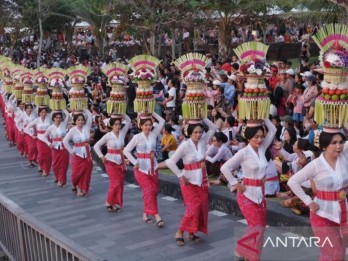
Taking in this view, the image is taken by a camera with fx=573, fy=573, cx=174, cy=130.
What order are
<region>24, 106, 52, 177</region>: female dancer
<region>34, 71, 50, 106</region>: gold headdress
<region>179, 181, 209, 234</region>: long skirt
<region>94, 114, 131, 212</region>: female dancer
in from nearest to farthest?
<region>179, 181, 209, 234</region>: long skirt → <region>94, 114, 131, 212</region>: female dancer → <region>24, 106, 52, 177</region>: female dancer → <region>34, 71, 50, 106</region>: gold headdress

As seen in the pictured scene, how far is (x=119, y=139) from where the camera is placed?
8.93 m

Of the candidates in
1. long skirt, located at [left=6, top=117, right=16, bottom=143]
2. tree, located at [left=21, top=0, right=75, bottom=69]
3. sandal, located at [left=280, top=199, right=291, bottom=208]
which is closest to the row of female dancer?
sandal, located at [left=280, top=199, right=291, bottom=208]

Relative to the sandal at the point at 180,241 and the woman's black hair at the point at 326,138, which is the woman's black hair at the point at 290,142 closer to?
the sandal at the point at 180,241

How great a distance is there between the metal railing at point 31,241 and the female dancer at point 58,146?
472 cm

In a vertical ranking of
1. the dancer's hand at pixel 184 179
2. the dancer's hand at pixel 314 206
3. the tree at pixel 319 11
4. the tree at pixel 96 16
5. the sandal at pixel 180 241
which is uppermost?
the tree at pixel 96 16

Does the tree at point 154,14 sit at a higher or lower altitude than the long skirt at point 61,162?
higher

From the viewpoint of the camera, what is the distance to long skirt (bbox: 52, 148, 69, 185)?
36.6 ft

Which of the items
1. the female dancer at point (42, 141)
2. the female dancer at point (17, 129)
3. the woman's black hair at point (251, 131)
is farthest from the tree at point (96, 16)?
the woman's black hair at point (251, 131)

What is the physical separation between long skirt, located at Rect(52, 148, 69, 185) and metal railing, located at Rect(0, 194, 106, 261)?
186 inches

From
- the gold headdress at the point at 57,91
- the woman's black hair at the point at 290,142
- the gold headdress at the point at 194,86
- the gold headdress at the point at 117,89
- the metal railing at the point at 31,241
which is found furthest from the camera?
the gold headdress at the point at 57,91

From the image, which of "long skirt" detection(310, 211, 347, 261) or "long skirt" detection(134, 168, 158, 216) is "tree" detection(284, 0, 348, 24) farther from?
"long skirt" detection(310, 211, 347, 261)

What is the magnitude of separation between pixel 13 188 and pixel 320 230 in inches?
Answer: 313

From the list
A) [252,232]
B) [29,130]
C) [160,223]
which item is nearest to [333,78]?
[252,232]

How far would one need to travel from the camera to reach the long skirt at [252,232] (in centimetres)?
477
